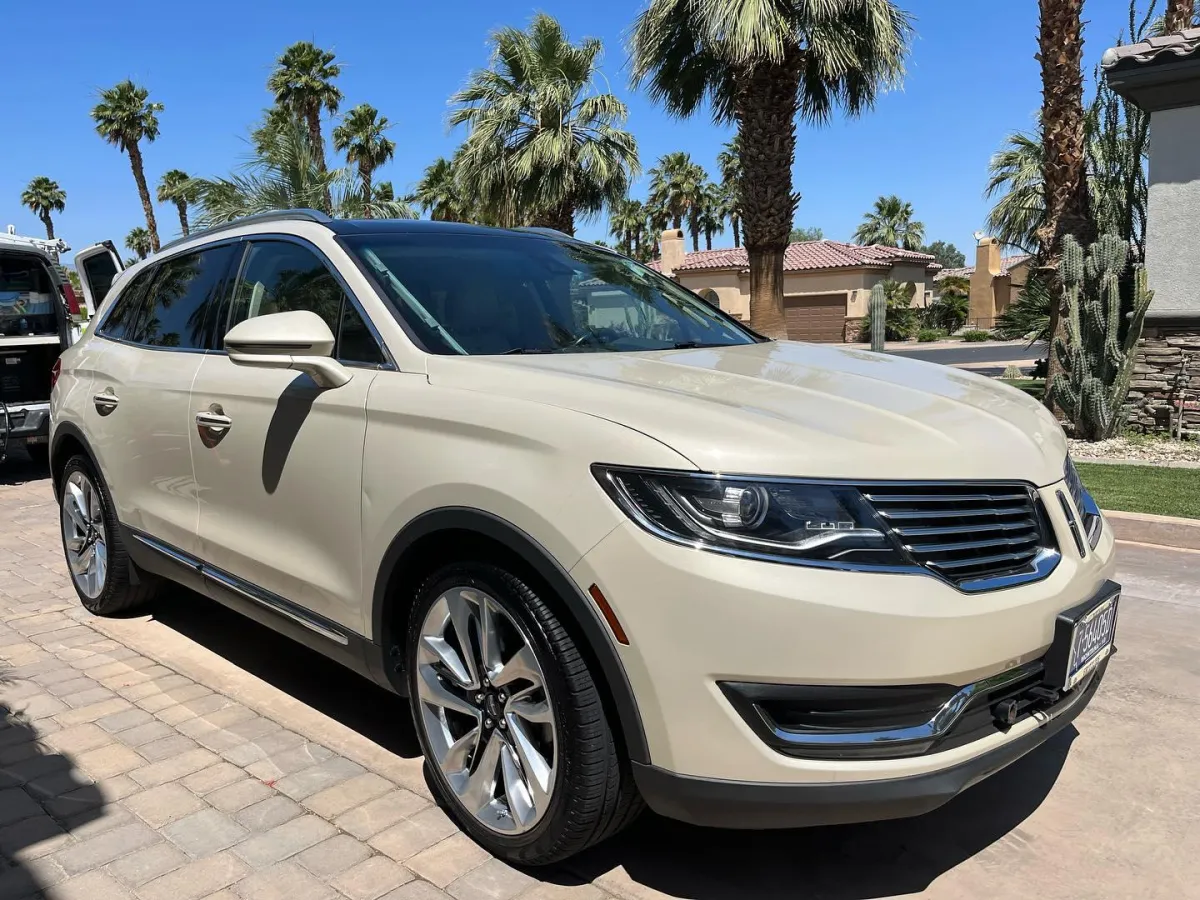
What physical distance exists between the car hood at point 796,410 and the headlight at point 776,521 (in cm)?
4

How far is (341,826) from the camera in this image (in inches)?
112

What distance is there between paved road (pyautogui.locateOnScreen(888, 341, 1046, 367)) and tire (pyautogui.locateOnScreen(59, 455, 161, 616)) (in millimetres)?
25423

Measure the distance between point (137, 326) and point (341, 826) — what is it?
276cm

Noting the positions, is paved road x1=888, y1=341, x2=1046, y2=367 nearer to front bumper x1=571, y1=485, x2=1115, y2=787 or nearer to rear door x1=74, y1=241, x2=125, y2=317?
rear door x1=74, y1=241, x2=125, y2=317

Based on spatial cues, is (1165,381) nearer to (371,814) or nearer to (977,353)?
(371,814)

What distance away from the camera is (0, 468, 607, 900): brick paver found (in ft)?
8.46

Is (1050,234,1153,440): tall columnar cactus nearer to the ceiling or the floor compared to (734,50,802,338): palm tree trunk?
nearer to the floor

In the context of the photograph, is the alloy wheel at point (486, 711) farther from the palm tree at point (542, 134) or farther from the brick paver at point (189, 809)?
the palm tree at point (542, 134)

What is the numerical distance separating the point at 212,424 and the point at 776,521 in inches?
92.7

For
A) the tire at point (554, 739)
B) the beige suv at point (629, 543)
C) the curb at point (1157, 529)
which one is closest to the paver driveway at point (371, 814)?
the tire at point (554, 739)

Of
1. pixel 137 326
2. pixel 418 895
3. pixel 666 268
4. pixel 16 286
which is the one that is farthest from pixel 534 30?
pixel 666 268

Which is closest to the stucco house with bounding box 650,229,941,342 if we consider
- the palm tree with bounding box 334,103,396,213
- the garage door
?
the garage door

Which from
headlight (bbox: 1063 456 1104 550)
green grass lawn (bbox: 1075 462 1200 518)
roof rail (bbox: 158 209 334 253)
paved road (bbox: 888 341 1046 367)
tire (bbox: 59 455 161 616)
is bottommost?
paved road (bbox: 888 341 1046 367)

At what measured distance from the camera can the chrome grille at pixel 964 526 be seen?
7.00 ft
